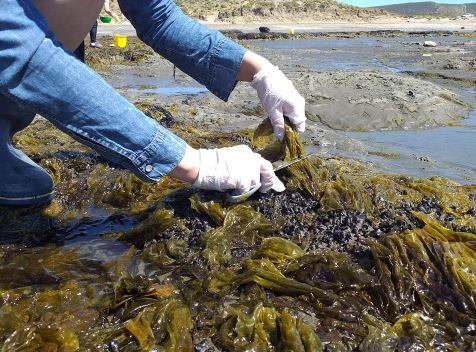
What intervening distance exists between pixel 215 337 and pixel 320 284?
0.56 m

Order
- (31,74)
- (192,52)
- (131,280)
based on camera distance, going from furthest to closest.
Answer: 1. (192,52)
2. (131,280)
3. (31,74)

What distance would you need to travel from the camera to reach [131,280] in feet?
7.04

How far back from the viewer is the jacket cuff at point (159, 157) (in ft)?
6.73

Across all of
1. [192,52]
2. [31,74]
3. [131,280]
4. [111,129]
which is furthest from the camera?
[192,52]

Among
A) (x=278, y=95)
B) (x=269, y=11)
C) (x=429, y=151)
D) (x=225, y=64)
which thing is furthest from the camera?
(x=269, y=11)

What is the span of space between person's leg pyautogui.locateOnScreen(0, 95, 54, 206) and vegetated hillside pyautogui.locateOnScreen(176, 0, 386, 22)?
2052 inches

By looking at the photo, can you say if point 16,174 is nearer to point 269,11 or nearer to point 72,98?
point 72,98

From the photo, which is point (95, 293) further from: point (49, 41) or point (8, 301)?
point (49, 41)

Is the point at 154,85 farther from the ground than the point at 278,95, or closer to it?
closer to it

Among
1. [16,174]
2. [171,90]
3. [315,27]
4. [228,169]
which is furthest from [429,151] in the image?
[315,27]

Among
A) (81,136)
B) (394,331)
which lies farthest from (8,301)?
(394,331)

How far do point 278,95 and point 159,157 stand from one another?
83 centimetres

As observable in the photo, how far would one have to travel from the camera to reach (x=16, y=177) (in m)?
2.75

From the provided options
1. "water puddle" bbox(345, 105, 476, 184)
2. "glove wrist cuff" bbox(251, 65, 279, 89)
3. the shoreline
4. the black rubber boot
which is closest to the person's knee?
the black rubber boot
